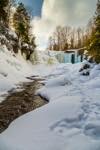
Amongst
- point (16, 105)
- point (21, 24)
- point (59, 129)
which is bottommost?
point (16, 105)

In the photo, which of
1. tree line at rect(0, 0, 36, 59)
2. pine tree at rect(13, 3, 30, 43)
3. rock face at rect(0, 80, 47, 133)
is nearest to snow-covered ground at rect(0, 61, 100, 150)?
rock face at rect(0, 80, 47, 133)

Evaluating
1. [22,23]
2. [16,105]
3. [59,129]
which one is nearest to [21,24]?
[22,23]

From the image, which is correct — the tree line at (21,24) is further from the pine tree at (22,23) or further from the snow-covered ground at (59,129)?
the snow-covered ground at (59,129)

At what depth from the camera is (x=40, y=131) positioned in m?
5.43

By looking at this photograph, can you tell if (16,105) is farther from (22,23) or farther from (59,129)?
(22,23)

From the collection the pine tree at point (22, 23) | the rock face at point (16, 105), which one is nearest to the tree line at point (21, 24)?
the pine tree at point (22, 23)

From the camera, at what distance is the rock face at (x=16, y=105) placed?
24.8ft

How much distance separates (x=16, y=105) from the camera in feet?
31.2

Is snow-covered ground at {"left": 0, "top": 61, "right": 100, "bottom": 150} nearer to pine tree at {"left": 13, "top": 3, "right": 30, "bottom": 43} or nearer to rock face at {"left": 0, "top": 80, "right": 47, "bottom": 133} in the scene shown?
rock face at {"left": 0, "top": 80, "right": 47, "bottom": 133}

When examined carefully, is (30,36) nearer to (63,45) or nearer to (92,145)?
(92,145)

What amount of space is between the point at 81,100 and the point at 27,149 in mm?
3360

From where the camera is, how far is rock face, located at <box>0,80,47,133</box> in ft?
24.8

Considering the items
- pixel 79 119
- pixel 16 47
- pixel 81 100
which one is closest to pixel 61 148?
pixel 79 119

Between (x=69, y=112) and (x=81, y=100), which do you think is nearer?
(x=69, y=112)
